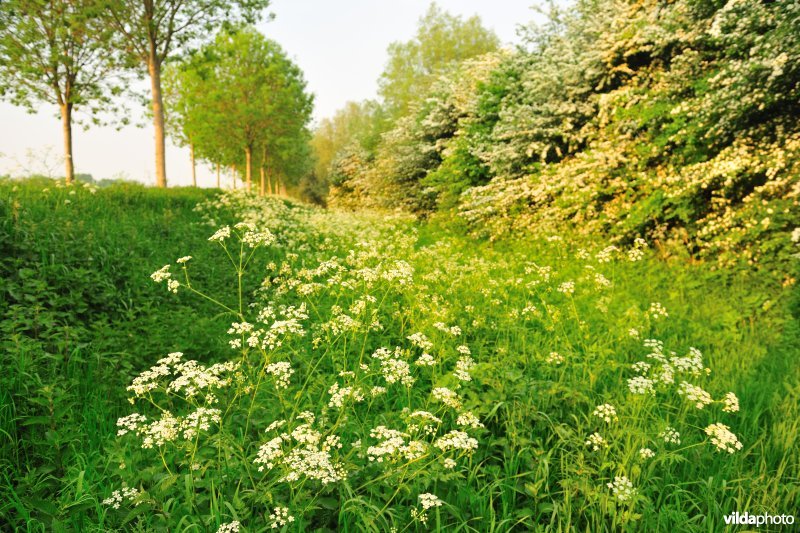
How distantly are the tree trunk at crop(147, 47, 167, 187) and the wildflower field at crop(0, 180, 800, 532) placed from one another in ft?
37.8

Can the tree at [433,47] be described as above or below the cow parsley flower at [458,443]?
above

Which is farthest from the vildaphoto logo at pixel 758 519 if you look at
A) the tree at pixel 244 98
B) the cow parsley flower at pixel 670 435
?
the tree at pixel 244 98

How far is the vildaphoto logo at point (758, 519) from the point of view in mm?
2738

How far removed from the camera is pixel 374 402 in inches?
157

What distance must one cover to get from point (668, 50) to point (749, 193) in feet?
13.9

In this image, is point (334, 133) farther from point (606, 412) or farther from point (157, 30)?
point (606, 412)

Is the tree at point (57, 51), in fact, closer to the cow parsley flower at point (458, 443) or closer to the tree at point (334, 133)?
the cow parsley flower at point (458, 443)

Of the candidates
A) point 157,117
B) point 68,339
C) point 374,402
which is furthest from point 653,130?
point 157,117

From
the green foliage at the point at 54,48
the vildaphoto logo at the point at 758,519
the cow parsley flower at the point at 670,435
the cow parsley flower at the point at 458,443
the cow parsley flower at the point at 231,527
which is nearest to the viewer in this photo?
the cow parsley flower at the point at 231,527

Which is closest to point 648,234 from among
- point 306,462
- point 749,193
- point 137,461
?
point 749,193

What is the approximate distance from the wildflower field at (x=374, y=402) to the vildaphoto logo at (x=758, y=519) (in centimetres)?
9

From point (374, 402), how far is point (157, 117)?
1927 centimetres

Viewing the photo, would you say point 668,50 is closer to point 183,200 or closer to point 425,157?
point 425,157

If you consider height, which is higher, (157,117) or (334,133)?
(334,133)
